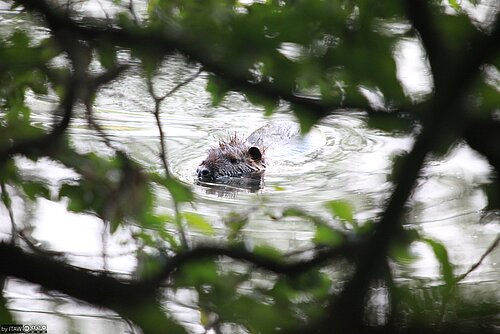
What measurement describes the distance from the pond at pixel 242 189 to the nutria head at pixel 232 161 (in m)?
0.11

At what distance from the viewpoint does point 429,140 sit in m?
0.88

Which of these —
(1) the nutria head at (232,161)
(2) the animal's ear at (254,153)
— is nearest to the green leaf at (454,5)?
(1) the nutria head at (232,161)

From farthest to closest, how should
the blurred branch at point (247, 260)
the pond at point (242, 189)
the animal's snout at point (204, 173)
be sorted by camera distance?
1. the animal's snout at point (204, 173)
2. the pond at point (242, 189)
3. the blurred branch at point (247, 260)

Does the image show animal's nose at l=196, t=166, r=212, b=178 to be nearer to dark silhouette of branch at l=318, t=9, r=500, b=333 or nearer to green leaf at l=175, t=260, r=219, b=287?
green leaf at l=175, t=260, r=219, b=287

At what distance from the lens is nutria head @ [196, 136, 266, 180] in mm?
6059

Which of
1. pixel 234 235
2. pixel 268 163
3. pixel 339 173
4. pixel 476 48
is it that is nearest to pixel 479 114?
pixel 476 48

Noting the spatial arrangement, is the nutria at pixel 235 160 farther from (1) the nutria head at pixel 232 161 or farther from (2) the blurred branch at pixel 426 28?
(2) the blurred branch at pixel 426 28

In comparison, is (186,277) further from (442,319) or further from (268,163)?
(268,163)

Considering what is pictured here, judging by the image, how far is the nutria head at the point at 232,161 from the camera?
6059 mm

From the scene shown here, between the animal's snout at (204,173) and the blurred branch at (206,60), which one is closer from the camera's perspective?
the blurred branch at (206,60)

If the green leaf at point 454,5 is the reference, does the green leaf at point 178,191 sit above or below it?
below

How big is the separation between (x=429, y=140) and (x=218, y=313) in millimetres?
318

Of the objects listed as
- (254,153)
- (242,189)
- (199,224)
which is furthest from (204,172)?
(199,224)

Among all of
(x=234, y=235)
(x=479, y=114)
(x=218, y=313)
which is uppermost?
(x=479, y=114)
